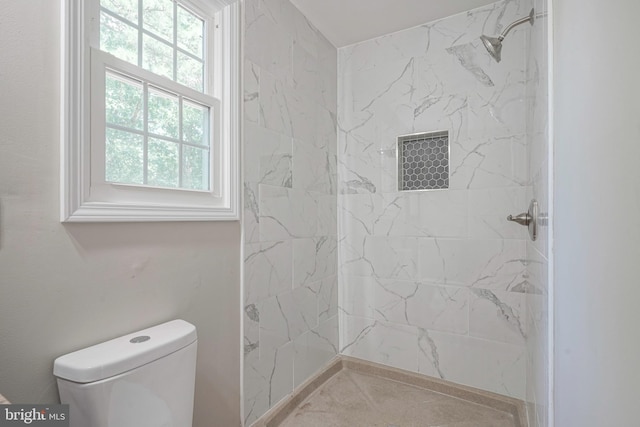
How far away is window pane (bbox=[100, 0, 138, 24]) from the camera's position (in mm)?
1082

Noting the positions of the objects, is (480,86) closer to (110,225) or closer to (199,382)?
(110,225)

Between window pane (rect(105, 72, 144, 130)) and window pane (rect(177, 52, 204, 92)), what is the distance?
0.24m

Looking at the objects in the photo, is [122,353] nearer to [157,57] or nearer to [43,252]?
[43,252]

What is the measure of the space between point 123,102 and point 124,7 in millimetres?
352

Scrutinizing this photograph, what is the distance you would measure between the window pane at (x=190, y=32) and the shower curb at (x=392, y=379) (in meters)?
1.83

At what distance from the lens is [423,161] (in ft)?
6.89

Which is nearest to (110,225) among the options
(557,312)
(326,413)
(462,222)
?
(557,312)

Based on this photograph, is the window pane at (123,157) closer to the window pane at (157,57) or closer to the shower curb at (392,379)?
the window pane at (157,57)

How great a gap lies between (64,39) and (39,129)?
283 mm

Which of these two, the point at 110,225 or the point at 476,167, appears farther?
the point at 476,167

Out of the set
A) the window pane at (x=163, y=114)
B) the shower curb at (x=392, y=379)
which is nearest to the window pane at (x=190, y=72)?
the window pane at (x=163, y=114)

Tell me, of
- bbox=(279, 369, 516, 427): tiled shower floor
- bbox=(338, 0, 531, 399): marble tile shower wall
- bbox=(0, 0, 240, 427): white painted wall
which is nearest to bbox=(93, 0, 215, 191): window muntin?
bbox=(0, 0, 240, 427): white painted wall

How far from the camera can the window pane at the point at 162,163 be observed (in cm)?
120

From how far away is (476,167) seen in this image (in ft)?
6.24
